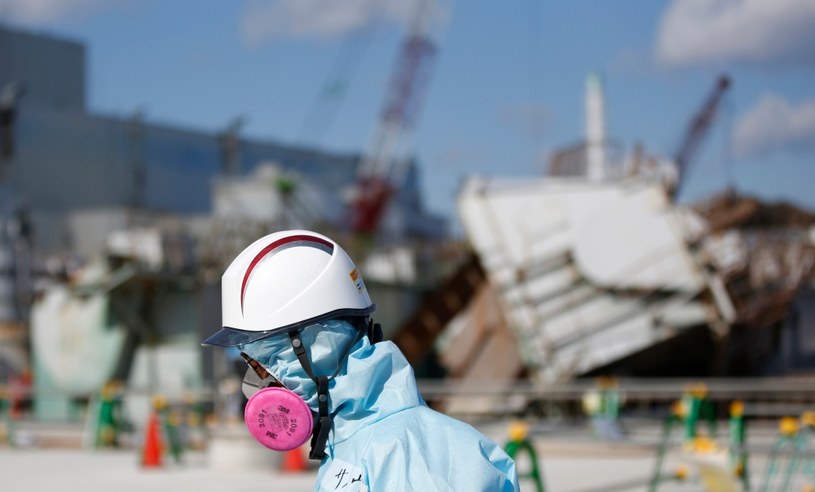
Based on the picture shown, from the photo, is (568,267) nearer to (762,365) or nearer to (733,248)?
(733,248)

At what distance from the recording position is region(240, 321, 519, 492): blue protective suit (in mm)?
2285

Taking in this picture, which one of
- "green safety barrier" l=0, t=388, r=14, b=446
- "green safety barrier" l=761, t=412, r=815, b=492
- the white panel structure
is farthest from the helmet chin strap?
the white panel structure

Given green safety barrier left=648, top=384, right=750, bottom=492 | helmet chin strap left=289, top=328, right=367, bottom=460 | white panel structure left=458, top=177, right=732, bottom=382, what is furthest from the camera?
white panel structure left=458, top=177, right=732, bottom=382

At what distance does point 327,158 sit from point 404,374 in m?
64.8

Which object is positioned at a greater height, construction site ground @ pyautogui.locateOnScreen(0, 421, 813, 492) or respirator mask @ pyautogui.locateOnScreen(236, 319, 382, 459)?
respirator mask @ pyautogui.locateOnScreen(236, 319, 382, 459)

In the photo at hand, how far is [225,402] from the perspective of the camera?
18.3 m

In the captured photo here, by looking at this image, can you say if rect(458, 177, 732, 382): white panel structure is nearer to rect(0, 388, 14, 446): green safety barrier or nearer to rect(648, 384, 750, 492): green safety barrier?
rect(648, 384, 750, 492): green safety barrier

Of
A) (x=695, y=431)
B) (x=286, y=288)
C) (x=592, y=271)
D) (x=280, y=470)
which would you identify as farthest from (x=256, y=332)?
(x=592, y=271)

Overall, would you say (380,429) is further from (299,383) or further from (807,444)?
(807,444)

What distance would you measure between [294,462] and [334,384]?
33.7 ft

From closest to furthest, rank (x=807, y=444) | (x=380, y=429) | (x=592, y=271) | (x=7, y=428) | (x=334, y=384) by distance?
(x=380, y=429)
(x=334, y=384)
(x=807, y=444)
(x=7, y=428)
(x=592, y=271)

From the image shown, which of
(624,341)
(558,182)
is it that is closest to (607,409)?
(624,341)

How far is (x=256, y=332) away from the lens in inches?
101

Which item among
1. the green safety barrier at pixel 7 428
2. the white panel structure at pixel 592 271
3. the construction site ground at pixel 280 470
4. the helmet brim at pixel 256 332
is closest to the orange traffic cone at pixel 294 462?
the construction site ground at pixel 280 470
